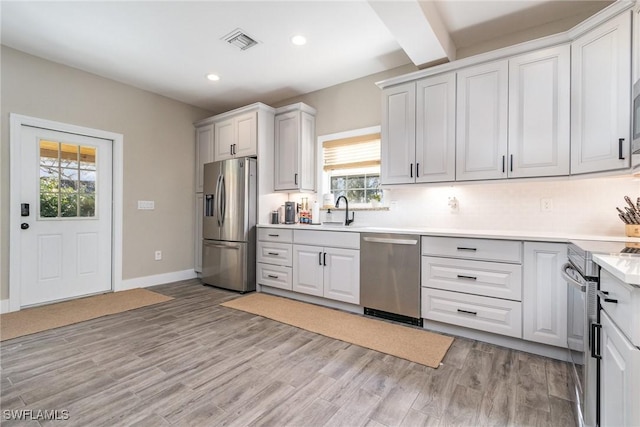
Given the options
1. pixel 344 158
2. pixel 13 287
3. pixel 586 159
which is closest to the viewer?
pixel 586 159

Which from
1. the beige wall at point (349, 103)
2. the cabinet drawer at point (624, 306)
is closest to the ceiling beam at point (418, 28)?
the beige wall at point (349, 103)

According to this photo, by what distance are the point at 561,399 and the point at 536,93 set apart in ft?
7.26

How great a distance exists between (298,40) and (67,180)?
321cm

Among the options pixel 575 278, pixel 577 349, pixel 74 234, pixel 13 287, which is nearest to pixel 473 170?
pixel 575 278

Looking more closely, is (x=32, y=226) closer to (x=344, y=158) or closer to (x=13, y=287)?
(x=13, y=287)

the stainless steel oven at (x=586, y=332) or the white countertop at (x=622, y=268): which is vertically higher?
the white countertop at (x=622, y=268)

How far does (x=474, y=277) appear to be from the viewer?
2416 mm

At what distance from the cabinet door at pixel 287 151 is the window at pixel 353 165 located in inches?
15.4

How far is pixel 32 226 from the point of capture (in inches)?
128

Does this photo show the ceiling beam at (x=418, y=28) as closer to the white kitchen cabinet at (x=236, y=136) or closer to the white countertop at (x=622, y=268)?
the white countertop at (x=622, y=268)

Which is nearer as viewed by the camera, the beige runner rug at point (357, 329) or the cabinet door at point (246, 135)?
the beige runner rug at point (357, 329)

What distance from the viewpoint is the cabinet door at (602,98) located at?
78.1 inches

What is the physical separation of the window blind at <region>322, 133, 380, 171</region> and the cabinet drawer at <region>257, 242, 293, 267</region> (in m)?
1.25

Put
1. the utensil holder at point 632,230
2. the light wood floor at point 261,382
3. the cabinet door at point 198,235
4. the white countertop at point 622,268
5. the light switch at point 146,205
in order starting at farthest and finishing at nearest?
the cabinet door at point 198,235 → the light switch at point 146,205 → the utensil holder at point 632,230 → the light wood floor at point 261,382 → the white countertop at point 622,268
